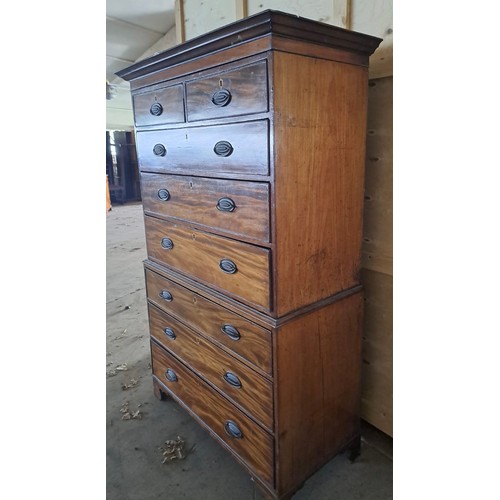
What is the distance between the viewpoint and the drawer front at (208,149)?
1.15 meters

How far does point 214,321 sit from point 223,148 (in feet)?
2.15

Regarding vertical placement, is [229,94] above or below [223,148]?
above

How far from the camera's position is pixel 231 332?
1419 millimetres

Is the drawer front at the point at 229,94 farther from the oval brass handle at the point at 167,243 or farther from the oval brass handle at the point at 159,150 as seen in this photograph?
the oval brass handle at the point at 167,243

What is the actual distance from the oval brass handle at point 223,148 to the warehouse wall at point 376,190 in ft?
1.99

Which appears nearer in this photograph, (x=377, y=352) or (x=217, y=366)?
(x=217, y=366)

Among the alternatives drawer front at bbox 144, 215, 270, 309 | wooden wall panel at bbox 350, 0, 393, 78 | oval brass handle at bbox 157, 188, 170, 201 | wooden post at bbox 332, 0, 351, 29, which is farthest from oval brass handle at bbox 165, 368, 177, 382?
wooden post at bbox 332, 0, 351, 29

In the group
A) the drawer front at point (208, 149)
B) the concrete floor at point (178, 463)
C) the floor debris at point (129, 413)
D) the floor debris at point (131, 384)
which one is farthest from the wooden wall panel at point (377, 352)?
the floor debris at point (131, 384)

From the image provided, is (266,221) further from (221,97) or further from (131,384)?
(131,384)

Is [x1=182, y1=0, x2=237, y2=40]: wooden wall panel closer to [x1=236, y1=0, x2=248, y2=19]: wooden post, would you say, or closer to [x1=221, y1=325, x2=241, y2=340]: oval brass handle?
[x1=236, y1=0, x2=248, y2=19]: wooden post

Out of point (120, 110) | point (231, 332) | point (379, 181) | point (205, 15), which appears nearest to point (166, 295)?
point (231, 332)
